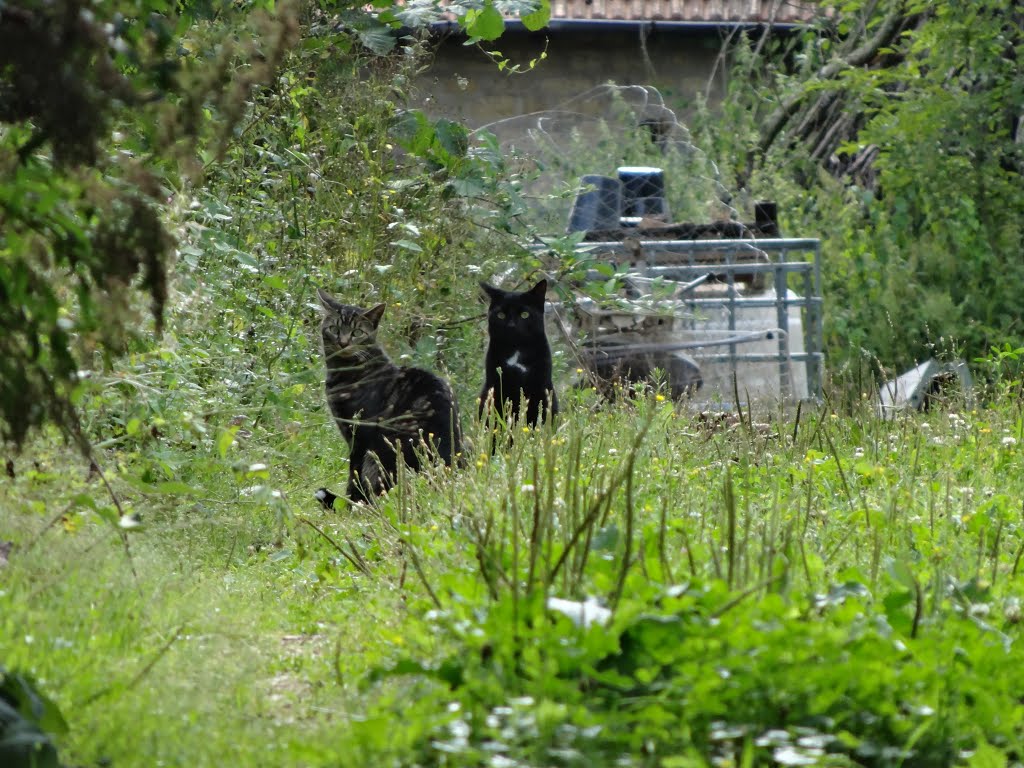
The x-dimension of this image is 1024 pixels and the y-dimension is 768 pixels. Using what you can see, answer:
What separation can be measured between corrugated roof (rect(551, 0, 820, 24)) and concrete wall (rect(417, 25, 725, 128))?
169 mm

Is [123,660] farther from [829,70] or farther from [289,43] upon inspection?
[829,70]

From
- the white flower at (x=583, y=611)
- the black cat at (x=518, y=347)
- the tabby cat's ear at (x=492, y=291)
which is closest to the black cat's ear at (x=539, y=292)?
the black cat at (x=518, y=347)

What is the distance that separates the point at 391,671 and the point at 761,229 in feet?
21.9

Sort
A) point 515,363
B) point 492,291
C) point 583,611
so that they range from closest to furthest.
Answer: point 583,611
point 515,363
point 492,291

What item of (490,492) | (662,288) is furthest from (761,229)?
(490,492)

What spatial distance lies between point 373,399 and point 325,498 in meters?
0.78

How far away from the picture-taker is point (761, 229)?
8805 millimetres

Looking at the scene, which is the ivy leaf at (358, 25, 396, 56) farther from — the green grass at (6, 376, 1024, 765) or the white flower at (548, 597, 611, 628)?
the white flower at (548, 597, 611, 628)

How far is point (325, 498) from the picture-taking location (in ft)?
17.9

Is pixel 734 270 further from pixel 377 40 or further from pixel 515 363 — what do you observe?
pixel 377 40

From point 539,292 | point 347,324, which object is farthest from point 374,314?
point 539,292

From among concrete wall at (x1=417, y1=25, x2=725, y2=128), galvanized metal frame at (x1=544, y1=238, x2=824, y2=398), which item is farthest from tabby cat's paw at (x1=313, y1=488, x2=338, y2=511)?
concrete wall at (x1=417, y1=25, x2=725, y2=128)

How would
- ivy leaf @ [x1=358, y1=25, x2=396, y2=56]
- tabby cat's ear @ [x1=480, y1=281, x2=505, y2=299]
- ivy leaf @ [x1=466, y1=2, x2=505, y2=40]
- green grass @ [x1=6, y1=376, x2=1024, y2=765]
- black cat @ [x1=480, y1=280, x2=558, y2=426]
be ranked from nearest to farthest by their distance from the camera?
1. green grass @ [x1=6, y1=376, x2=1024, y2=765]
2. ivy leaf @ [x1=466, y1=2, x2=505, y2=40]
3. ivy leaf @ [x1=358, y1=25, x2=396, y2=56]
4. black cat @ [x1=480, y1=280, x2=558, y2=426]
5. tabby cat's ear @ [x1=480, y1=281, x2=505, y2=299]

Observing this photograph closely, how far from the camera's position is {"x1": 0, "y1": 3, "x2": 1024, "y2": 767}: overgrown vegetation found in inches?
96.7
